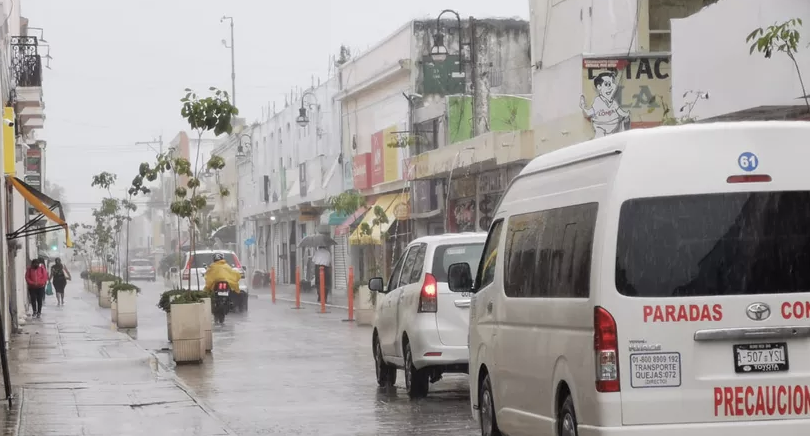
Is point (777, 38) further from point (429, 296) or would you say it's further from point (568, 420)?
point (568, 420)

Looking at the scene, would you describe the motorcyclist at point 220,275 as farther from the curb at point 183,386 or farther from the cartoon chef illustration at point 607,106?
the cartoon chef illustration at point 607,106

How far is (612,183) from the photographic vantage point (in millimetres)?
8016

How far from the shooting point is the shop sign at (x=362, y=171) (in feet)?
176

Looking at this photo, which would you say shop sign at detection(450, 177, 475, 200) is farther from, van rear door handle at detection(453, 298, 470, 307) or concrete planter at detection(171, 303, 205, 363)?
van rear door handle at detection(453, 298, 470, 307)

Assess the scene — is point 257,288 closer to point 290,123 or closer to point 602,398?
point 290,123

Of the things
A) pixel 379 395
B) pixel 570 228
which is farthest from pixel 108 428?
pixel 570 228

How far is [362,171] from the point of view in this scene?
2143 inches

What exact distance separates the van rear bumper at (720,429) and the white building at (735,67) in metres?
12.2

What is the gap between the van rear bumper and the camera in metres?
7.81

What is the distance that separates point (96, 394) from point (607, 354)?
33.9 feet

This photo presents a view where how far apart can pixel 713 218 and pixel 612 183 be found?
598 mm

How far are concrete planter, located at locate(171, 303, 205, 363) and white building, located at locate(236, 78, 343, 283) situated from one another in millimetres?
37814

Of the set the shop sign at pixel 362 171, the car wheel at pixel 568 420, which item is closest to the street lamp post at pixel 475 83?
the shop sign at pixel 362 171

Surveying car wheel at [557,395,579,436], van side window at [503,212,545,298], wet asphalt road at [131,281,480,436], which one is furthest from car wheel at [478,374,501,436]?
car wheel at [557,395,579,436]
